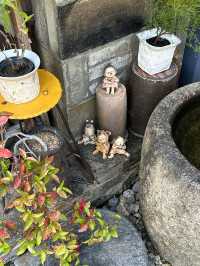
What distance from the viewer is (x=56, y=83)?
81.1 inches

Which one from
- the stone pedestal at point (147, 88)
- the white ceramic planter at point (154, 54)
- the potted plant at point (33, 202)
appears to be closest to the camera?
the potted plant at point (33, 202)

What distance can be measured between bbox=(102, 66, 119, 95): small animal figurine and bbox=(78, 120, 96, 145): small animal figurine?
323 millimetres

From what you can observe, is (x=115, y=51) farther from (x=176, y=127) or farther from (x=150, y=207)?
(x=150, y=207)

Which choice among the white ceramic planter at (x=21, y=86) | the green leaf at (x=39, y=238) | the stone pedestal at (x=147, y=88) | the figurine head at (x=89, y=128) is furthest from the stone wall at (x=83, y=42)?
the green leaf at (x=39, y=238)

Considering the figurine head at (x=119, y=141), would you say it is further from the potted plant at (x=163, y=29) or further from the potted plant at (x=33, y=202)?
the potted plant at (x=33, y=202)

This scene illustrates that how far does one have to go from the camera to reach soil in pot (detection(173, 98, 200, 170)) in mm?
2033

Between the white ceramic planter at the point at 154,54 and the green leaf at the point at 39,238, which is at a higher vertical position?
the white ceramic planter at the point at 154,54

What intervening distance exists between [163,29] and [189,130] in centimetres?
69

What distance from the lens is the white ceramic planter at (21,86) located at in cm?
182

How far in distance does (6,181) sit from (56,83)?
708mm

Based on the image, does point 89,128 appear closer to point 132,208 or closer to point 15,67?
point 132,208

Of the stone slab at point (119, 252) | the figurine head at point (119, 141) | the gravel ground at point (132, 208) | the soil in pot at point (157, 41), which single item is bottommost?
the gravel ground at point (132, 208)

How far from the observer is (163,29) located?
2311mm

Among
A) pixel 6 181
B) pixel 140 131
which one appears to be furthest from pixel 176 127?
pixel 6 181
